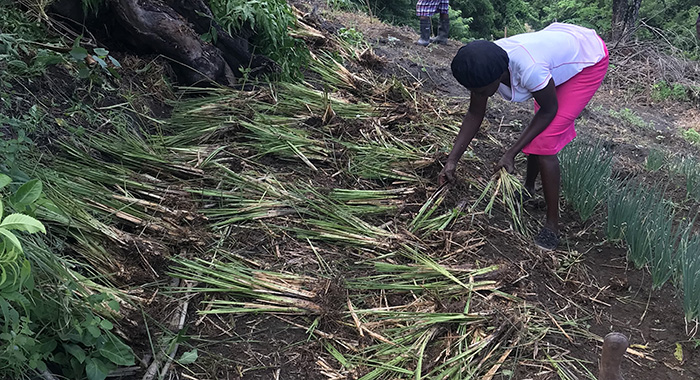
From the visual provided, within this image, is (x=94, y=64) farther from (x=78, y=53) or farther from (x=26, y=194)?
(x=26, y=194)

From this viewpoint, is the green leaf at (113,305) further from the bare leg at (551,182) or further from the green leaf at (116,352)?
the bare leg at (551,182)

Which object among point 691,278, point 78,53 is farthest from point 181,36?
point 691,278

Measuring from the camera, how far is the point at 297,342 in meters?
1.95

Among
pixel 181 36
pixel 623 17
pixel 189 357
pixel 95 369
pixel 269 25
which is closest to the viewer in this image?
pixel 95 369

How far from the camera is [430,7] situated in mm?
6926

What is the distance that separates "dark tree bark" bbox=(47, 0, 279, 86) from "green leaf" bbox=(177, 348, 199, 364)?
215cm

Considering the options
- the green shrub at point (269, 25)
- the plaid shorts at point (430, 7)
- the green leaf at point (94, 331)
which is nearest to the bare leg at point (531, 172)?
the green shrub at point (269, 25)

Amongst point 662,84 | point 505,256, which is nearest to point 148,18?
point 505,256

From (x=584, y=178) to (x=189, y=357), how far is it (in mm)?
2249

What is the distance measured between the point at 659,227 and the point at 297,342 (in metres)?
1.69

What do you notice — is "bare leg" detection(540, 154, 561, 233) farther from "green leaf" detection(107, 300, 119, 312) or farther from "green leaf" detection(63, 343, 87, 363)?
"green leaf" detection(63, 343, 87, 363)

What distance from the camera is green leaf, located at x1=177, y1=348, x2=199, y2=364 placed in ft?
5.85

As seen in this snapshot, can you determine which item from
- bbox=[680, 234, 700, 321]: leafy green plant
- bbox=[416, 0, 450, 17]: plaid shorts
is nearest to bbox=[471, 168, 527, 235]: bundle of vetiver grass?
bbox=[680, 234, 700, 321]: leafy green plant

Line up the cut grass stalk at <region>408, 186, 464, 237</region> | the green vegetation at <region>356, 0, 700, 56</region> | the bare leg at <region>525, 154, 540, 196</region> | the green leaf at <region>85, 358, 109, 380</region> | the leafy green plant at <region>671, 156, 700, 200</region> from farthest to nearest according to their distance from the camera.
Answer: the green vegetation at <region>356, 0, 700, 56</region>, the leafy green plant at <region>671, 156, 700, 200</region>, the bare leg at <region>525, 154, 540, 196</region>, the cut grass stalk at <region>408, 186, 464, 237</region>, the green leaf at <region>85, 358, 109, 380</region>
